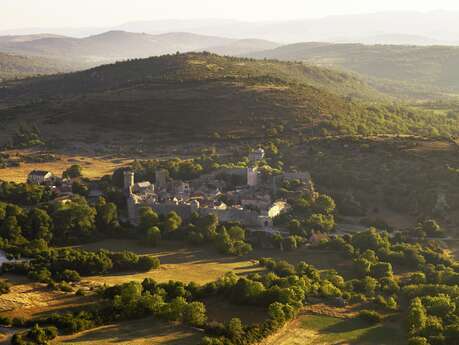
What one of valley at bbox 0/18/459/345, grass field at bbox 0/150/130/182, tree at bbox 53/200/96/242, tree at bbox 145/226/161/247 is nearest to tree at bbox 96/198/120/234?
valley at bbox 0/18/459/345

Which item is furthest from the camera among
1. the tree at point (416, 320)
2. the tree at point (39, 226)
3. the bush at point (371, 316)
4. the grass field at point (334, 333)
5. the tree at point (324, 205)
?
the tree at point (324, 205)

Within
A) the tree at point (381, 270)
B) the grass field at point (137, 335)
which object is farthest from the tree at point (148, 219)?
the tree at point (381, 270)

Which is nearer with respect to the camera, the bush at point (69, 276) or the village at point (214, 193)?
the bush at point (69, 276)

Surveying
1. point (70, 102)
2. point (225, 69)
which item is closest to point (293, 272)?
point (70, 102)

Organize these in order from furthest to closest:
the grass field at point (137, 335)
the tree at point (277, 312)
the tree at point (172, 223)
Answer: the tree at point (172, 223), the tree at point (277, 312), the grass field at point (137, 335)

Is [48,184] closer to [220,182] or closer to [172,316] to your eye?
[220,182]

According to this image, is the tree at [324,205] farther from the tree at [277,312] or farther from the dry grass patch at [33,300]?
the dry grass patch at [33,300]

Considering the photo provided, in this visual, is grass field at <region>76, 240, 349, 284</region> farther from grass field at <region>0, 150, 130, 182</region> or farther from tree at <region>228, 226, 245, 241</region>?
grass field at <region>0, 150, 130, 182</region>

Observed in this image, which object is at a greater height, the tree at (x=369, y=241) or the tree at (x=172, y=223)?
the tree at (x=172, y=223)
